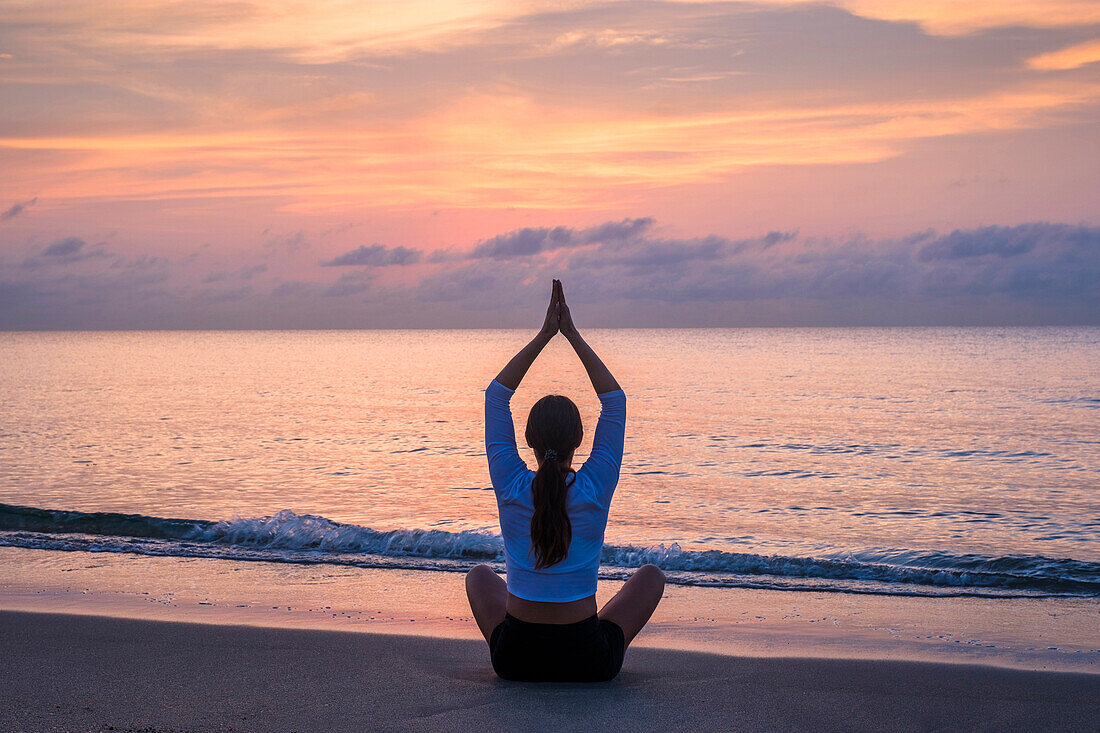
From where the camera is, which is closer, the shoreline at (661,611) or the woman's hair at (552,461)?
the woman's hair at (552,461)

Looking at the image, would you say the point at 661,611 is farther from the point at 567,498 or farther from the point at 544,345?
the point at 544,345

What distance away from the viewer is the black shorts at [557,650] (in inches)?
185

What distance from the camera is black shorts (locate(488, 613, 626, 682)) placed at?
4691mm

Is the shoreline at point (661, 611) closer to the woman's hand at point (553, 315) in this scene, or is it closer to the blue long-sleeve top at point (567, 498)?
the blue long-sleeve top at point (567, 498)

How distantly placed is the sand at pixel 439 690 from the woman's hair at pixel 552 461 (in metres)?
0.95

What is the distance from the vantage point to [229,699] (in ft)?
16.0

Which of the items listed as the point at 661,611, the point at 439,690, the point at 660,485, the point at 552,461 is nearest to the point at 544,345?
the point at 552,461

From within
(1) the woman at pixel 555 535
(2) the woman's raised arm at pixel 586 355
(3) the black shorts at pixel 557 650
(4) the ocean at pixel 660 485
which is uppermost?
(2) the woman's raised arm at pixel 586 355

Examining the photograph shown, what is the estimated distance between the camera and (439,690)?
16.4ft

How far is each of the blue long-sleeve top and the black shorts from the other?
0.23 m

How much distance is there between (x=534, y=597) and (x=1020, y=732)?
2.53 m

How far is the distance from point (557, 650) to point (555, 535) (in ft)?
2.69

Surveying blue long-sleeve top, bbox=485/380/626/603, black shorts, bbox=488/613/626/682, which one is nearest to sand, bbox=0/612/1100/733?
black shorts, bbox=488/613/626/682

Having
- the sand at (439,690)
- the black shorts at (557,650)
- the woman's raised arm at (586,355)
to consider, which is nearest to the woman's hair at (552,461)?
the woman's raised arm at (586,355)
